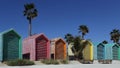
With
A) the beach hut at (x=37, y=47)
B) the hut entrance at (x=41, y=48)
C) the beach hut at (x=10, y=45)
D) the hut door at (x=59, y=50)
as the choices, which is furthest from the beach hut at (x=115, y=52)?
the beach hut at (x=10, y=45)

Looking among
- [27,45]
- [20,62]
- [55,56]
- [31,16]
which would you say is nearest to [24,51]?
[27,45]

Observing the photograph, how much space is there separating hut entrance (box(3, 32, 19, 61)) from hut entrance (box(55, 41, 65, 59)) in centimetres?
1078

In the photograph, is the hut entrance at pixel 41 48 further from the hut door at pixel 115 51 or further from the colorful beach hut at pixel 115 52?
the hut door at pixel 115 51

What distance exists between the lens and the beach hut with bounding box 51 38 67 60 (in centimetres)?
5441

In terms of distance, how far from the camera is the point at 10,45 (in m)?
44.8

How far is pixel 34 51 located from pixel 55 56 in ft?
20.7

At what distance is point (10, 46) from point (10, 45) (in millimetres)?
152

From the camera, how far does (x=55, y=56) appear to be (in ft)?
177

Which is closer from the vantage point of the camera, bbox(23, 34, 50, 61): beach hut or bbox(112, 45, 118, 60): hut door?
bbox(23, 34, 50, 61): beach hut

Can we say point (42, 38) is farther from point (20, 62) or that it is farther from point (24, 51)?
point (20, 62)

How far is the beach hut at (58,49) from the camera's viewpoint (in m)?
54.4

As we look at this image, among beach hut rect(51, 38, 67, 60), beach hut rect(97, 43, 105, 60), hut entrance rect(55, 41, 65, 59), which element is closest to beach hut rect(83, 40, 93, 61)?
beach hut rect(97, 43, 105, 60)

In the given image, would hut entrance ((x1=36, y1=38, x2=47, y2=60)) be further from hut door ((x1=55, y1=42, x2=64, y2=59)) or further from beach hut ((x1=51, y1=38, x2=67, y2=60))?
hut door ((x1=55, y1=42, x2=64, y2=59))

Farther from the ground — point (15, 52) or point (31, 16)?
point (31, 16)
